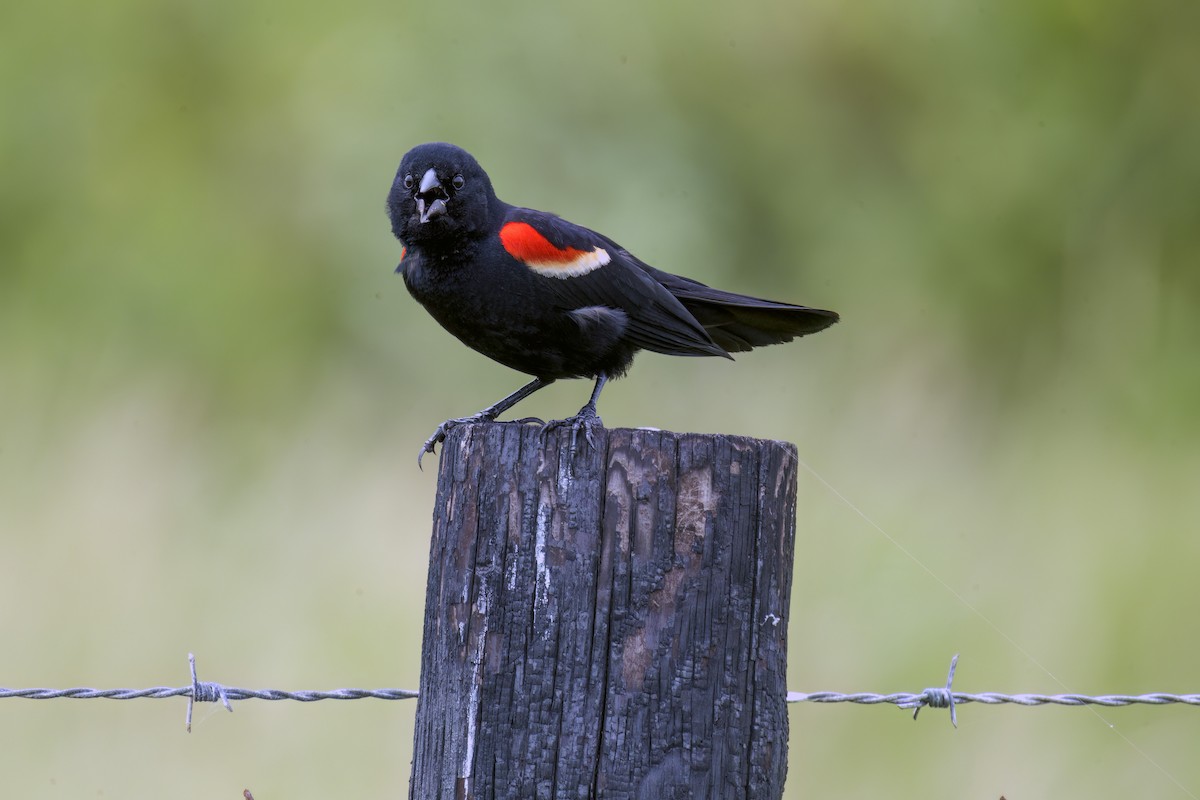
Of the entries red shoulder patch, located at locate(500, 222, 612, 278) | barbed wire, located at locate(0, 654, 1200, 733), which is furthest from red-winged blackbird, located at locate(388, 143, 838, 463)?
barbed wire, located at locate(0, 654, 1200, 733)

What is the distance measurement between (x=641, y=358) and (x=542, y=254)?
3778 mm

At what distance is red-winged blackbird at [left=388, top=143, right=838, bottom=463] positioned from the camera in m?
3.42

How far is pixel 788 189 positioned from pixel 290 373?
11.9 feet

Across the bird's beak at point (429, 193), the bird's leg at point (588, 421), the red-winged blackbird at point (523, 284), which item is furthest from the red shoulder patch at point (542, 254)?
the bird's leg at point (588, 421)

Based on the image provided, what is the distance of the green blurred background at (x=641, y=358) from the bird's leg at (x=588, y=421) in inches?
89.8

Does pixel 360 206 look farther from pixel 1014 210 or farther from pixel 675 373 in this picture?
pixel 1014 210

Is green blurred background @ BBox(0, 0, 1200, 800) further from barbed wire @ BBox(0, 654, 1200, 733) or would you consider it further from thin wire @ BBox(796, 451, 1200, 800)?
barbed wire @ BBox(0, 654, 1200, 733)

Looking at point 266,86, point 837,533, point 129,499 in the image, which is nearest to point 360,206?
point 266,86

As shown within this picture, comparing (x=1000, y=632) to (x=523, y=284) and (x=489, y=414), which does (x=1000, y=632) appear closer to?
(x=489, y=414)

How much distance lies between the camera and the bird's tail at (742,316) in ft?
12.1

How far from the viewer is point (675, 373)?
702cm

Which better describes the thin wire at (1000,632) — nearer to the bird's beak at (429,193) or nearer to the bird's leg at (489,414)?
the bird's leg at (489,414)

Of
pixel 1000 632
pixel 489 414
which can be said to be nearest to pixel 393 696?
pixel 489 414

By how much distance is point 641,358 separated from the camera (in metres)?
7.19
